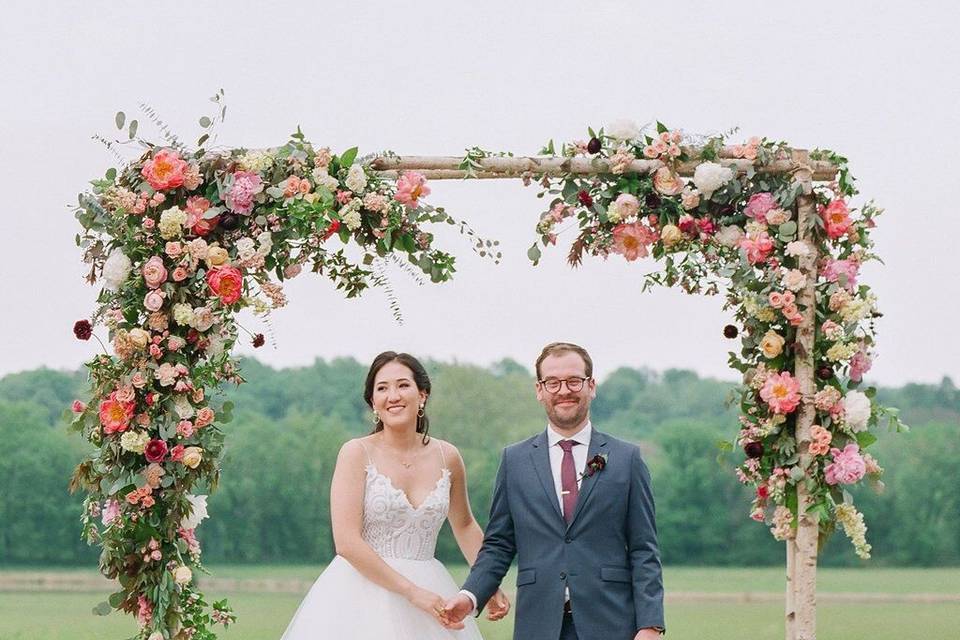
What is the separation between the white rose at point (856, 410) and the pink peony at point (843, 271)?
1.91 ft

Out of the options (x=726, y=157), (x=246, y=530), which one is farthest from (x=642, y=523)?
(x=246, y=530)

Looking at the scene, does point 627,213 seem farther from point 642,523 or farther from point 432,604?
point 432,604

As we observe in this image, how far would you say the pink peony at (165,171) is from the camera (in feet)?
22.4

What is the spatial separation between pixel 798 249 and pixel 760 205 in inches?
12.8

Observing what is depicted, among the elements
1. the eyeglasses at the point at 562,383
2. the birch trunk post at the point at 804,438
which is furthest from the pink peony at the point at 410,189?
the birch trunk post at the point at 804,438

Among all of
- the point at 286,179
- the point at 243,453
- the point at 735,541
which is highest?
the point at 286,179

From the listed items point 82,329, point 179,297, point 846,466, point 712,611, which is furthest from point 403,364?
point 712,611

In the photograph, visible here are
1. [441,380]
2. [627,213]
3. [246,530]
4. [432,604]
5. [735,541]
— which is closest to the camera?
Result: [432,604]

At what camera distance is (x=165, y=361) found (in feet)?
22.8

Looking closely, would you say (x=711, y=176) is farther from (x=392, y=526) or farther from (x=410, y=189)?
(x=392, y=526)

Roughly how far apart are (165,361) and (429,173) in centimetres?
177

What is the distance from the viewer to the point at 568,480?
236 inches

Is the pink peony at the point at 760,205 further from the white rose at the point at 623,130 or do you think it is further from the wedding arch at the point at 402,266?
the white rose at the point at 623,130

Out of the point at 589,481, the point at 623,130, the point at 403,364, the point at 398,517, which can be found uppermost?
the point at 623,130
